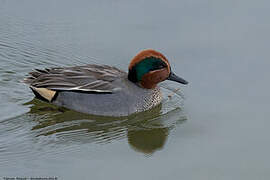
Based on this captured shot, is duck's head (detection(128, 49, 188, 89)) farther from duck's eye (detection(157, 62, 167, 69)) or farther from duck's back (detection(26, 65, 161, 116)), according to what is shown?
duck's back (detection(26, 65, 161, 116))

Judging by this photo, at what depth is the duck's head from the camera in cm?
860

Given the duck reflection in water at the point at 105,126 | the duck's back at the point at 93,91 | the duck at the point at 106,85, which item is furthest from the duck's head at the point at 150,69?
the duck reflection in water at the point at 105,126

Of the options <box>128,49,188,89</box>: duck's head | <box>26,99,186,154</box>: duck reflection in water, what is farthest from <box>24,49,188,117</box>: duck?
<box>26,99,186,154</box>: duck reflection in water

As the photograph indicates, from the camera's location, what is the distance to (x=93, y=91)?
8.56 metres

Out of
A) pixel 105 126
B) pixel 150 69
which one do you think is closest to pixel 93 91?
pixel 105 126

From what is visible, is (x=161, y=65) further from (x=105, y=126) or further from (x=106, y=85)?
(x=105, y=126)

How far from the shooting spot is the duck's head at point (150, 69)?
860cm

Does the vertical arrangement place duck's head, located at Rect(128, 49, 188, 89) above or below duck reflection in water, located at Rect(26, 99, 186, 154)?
above

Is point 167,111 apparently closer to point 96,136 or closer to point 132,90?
point 132,90

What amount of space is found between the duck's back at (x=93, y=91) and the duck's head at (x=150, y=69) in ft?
0.35

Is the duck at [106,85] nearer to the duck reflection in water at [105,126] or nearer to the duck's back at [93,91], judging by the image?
the duck's back at [93,91]

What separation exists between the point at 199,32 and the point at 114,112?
2389 mm

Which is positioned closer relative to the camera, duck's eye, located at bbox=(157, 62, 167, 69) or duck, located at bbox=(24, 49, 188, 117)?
duck, located at bbox=(24, 49, 188, 117)

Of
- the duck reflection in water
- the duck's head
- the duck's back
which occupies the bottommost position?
the duck reflection in water
